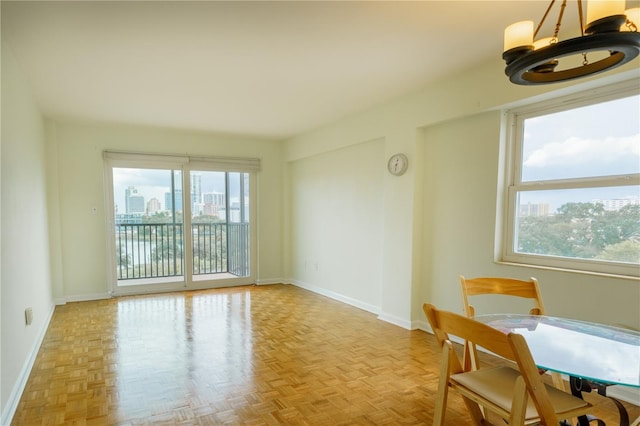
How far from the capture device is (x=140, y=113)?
417 cm

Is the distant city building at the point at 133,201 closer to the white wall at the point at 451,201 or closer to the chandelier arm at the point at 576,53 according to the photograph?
the white wall at the point at 451,201

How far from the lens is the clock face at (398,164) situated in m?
3.59

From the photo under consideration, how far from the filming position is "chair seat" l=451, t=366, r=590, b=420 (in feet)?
4.52

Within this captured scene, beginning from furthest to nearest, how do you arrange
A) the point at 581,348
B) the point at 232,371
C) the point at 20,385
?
the point at 232,371 → the point at 20,385 → the point at 581,348

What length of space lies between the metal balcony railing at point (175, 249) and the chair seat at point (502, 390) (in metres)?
4.62

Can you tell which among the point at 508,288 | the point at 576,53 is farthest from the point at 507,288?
the point at 576,53

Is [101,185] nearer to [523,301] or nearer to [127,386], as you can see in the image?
[127,386]

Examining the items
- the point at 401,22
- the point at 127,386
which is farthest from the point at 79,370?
the point at 401,22

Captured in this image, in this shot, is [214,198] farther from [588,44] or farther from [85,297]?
[588,44]

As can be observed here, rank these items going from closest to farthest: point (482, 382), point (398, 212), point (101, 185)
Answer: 1. point (482, 382)
2. point (398, 212)
3. point (101, 185)

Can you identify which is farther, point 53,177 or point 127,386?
point 53,177

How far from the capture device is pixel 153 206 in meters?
5.24

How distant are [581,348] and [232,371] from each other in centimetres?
214

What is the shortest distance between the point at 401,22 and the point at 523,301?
86.6 inches
